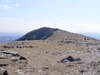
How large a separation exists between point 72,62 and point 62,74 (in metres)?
3.09

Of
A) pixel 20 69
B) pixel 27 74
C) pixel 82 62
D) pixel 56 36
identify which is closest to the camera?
pixel 27 74

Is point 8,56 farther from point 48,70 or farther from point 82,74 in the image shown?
point 82,74

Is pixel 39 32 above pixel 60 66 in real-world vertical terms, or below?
above

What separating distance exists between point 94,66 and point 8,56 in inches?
234

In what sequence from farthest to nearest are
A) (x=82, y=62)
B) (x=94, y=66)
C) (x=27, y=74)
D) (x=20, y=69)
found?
(x=82, y=62)
(x=94, y=66)
(x=20, y=69)
(x=27, y=74)

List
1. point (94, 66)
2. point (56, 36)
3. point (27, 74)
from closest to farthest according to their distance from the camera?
point (27, 74) < point (94, 66) < point (56, 36)

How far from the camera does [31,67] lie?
40.3 feet

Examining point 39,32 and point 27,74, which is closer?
point 27,74

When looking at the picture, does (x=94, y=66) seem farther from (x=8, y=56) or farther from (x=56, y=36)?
(x=56, y=36)

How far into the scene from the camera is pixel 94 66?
41.8ft

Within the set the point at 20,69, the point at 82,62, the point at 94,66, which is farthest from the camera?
the point at 82,62

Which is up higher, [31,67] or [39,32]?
[39,32]

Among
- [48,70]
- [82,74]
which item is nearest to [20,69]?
[48,70]

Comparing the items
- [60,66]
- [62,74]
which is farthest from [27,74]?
[60,66]
